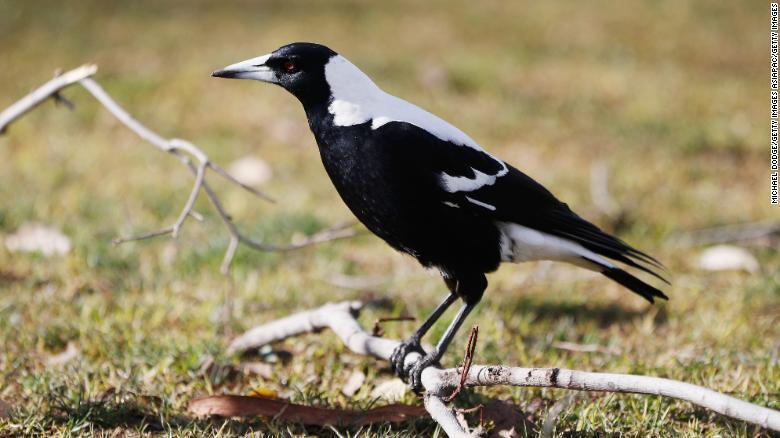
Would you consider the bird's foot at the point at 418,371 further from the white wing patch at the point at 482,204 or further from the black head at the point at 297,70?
the black head at the point at 297,70

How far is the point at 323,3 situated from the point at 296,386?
492cm

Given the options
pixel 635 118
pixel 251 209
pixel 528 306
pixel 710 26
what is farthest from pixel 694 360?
pixel 710 26

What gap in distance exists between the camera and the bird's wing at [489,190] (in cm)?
206

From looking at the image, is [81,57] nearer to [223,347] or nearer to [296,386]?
[223,347]

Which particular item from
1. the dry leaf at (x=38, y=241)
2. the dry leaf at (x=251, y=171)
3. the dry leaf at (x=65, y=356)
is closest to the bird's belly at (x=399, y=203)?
the dry leaf at (x=65, y=356)

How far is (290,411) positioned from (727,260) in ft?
6.48

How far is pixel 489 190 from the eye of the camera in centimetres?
221

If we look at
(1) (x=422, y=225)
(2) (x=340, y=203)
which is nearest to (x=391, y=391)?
(1) (x=422, y=225)

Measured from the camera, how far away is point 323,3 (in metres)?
6.61

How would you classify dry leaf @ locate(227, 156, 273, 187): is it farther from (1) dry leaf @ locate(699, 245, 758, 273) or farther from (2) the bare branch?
(1) dry leaf @ locate(699, 245, 758, 273)

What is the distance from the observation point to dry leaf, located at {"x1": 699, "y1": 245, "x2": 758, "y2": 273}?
10.5ft

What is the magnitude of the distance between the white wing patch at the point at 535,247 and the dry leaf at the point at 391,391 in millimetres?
422

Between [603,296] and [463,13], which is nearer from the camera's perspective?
[603,296]

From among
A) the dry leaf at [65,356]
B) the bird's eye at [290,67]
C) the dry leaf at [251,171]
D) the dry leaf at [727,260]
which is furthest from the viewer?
the dry leaf at [251,171]
